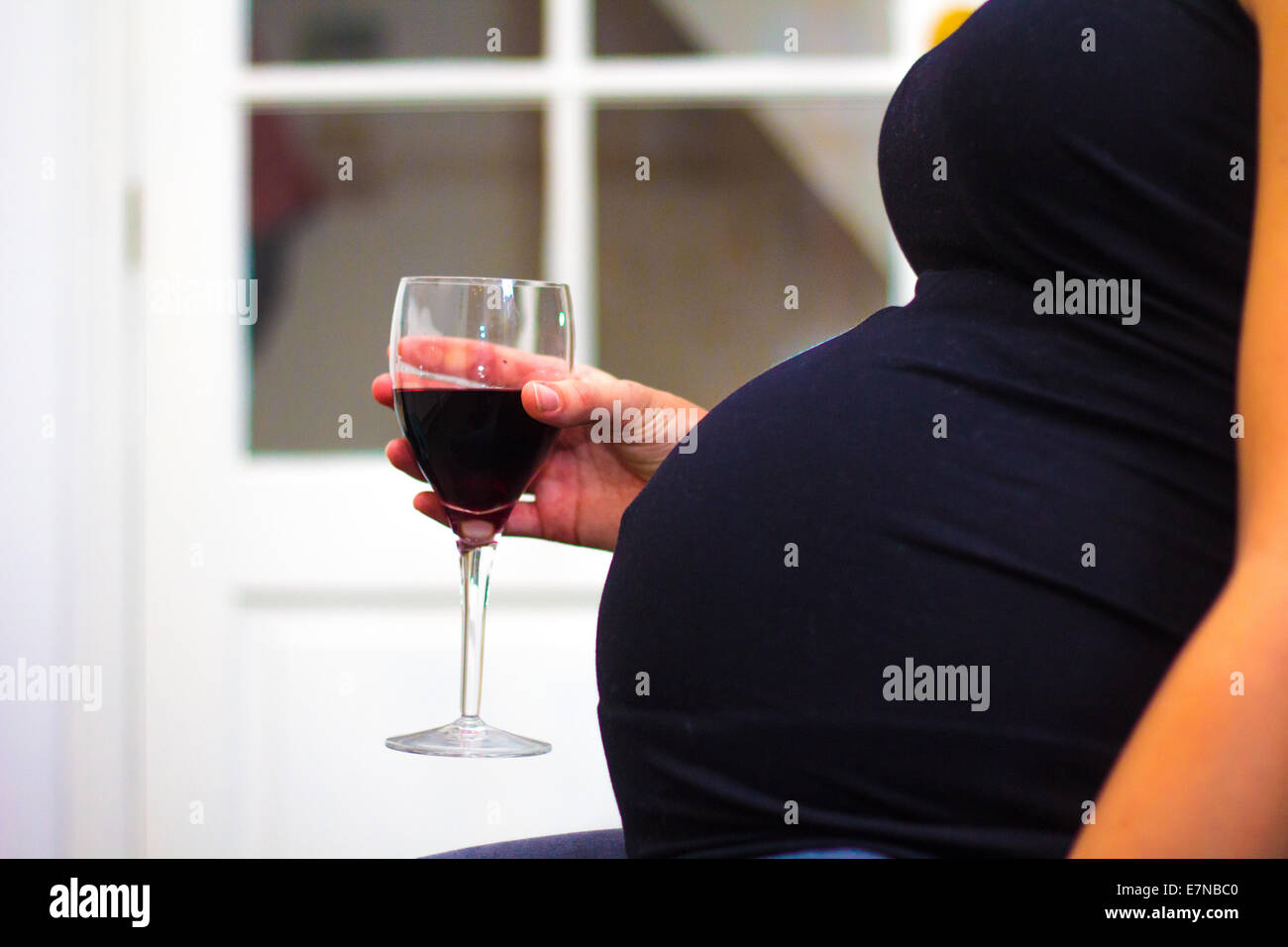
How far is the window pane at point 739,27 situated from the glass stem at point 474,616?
126 cm

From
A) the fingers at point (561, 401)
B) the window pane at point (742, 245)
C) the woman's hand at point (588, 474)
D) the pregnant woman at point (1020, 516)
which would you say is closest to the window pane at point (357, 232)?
the window pane at point (742, 245)

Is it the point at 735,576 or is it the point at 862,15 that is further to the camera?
the point at 862,15

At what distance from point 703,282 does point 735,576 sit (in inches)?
51.3

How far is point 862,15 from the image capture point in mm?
1826

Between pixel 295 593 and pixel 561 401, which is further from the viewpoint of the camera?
pixel 295 593

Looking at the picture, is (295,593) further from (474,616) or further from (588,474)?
(474,616)

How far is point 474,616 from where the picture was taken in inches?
28.7

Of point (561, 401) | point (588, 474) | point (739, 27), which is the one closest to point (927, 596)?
point (561, 401)

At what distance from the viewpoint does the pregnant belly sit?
21.3 inches

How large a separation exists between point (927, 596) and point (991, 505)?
52 millimetres

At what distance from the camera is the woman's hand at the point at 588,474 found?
37.4 inches

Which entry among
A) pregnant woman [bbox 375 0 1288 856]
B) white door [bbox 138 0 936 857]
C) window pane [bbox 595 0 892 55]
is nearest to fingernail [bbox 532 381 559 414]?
pregnant woman [bbox 375 0 1288 856]
